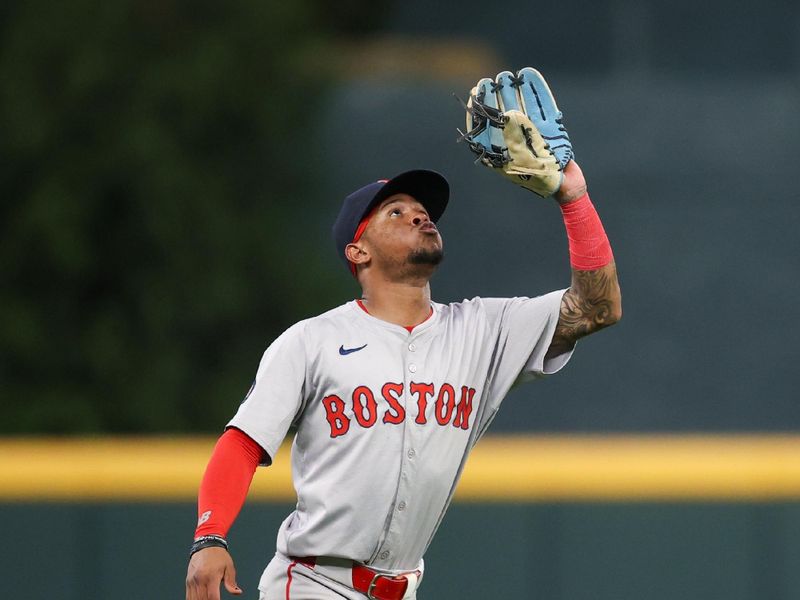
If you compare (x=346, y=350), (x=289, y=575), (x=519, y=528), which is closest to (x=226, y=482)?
(x=289, y=575)

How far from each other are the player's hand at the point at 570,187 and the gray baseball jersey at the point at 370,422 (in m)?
0.29

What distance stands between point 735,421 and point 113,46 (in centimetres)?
502

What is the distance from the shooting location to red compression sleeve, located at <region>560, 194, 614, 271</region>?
132 inches

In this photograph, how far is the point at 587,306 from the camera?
11.2 feet

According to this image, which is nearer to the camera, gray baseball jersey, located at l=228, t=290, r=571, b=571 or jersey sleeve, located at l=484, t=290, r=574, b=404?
gray baseball jersey, located at l=228, t=290, r=571, b=571

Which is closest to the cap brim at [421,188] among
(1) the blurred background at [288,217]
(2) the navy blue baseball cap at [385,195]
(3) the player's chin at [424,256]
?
(2) the navy blue baseball cap at [385,195]

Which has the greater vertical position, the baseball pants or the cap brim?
the cap brim

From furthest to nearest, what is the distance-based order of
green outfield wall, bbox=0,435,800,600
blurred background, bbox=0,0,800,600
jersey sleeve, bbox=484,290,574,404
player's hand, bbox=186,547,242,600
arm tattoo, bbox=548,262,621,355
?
1. blurred background, bbox=0,0,800,600
2. green outfield wall, bbox=0,435,800,600
3. jersey sleeve, bbox=484,290,574,404
4. arm tattoo, bbox=548,262,621,355
5. player's hand, bbox=186,547,242,600

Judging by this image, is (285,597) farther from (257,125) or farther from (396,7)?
(396,7)

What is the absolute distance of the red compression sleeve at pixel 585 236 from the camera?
3.34 m

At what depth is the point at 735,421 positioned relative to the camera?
9375 mm

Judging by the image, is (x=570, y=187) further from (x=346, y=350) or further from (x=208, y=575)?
(x=208, y=575)

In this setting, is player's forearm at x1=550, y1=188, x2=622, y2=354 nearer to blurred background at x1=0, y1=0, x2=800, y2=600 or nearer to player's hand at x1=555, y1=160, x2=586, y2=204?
player's hand at x1=555, y1=160, x2=586, y2=204

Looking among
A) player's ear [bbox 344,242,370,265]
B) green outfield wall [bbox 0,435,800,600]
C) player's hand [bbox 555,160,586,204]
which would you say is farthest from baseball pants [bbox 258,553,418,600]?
green outfield wall [bbox 0,435,800,600]
